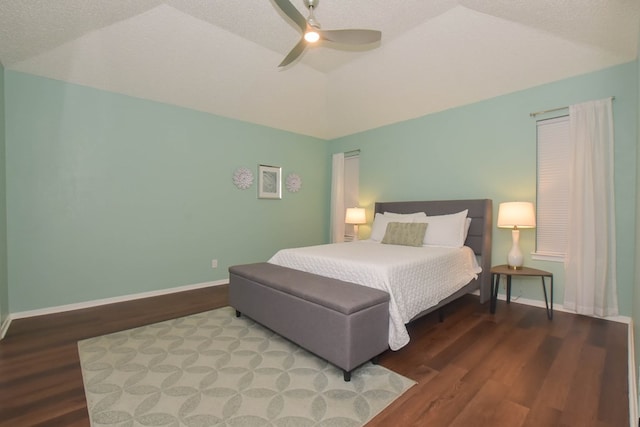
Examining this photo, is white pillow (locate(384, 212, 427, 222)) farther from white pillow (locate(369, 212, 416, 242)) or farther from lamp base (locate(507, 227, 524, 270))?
lamp base (locate(507, 227, 524, 270))

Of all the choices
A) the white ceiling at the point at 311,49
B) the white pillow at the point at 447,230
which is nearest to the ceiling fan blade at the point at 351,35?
the white ceiling at the point at 311,49

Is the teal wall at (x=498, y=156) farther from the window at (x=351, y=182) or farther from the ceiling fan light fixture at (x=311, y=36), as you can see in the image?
the ceiling fan light fixture at (x=311, y=36)

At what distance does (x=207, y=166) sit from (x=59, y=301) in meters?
2.24

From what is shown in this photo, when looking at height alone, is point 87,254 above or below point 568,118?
below

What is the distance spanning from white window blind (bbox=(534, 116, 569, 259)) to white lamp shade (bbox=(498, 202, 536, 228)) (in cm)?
29

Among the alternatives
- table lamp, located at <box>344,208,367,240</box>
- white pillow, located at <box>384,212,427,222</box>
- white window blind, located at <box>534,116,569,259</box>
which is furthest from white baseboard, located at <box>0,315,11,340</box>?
white window blind, located at <box>534,116,569,259</box>

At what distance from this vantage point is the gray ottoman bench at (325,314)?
5.79 feet

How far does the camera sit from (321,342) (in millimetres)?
1894

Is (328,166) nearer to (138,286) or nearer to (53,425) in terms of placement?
(138,286)

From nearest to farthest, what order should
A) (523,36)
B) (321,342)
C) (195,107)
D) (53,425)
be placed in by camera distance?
(53,425) < (321,342) < (523,36) < (195,107)

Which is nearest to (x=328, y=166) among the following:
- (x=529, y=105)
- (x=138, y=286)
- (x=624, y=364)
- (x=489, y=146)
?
(x=489, y=146)

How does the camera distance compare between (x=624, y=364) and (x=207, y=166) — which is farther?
(x=207, y=166)

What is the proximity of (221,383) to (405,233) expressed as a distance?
2.51 metres

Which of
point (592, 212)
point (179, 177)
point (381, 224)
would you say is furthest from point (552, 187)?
point (179, 177)
